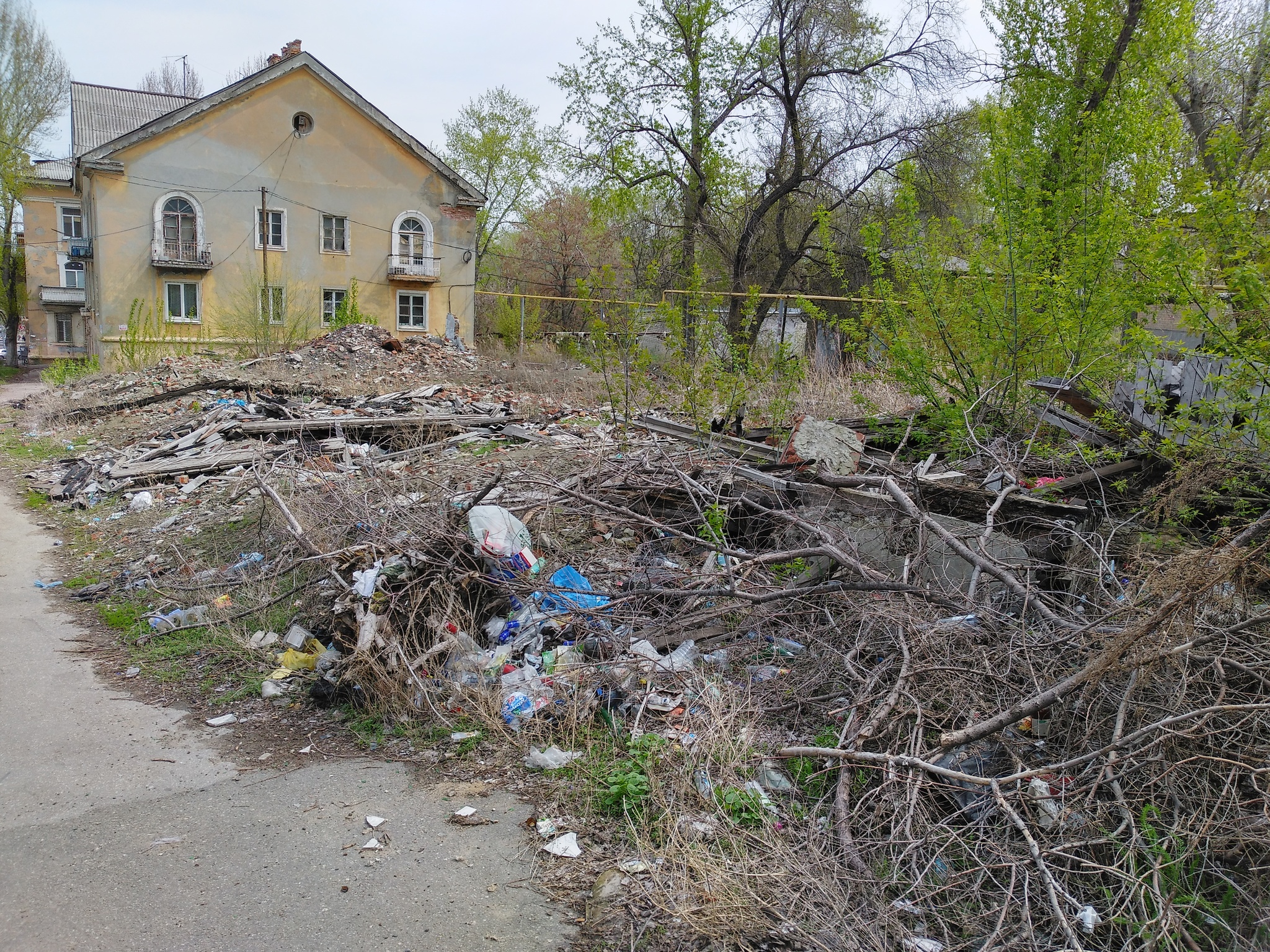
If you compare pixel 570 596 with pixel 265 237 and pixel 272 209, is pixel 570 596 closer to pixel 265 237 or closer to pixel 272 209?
pixel 265 237

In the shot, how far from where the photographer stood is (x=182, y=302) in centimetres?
2523

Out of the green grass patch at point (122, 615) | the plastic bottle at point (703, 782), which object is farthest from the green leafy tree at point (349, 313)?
the plastic bottle at point (703, 782)

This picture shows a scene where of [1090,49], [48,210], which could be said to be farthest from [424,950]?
[48,210]

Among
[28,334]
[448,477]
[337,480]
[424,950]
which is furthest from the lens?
[28,334]

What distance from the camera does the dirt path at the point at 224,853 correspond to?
289 cm

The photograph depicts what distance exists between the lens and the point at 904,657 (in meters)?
3.84

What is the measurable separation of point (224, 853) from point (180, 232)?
25.6 meters

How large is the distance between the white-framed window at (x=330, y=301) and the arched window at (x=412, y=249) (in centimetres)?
172

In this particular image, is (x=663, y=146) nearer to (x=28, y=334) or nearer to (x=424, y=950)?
(x=424, y=950)

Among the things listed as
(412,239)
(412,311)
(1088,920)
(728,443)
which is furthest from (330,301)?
(1088,920)

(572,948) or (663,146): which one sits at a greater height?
(663,146)

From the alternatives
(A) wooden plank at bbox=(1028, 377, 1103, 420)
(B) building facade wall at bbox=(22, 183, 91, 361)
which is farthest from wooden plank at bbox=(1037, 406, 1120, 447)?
(B) building facade wall at bbox=(22, 183, 91, 361)

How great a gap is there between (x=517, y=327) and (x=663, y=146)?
738cm

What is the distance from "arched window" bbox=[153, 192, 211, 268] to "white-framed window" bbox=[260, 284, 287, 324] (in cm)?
190
